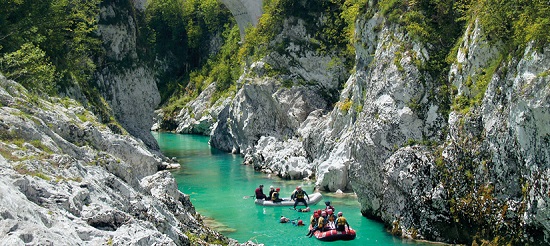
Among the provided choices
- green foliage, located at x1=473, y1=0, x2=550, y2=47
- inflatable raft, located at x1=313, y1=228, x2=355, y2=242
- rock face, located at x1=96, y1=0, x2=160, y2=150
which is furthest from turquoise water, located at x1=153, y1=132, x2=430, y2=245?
green foliage, located at x1=473, y1=0, x2=550, y2=47

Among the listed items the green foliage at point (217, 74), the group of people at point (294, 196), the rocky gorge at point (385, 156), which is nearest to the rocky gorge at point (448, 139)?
the rocky gorge at point (385, 156)

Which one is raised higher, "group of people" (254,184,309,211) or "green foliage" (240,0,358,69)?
"green foliage" (240,0,358,69)

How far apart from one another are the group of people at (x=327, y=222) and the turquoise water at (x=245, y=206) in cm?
43

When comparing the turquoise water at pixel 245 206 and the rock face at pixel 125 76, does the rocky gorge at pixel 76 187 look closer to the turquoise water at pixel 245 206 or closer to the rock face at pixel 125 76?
the turquoise water at pixel 245 206

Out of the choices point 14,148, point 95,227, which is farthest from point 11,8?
point 95,227

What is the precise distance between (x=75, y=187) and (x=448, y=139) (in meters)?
12.1

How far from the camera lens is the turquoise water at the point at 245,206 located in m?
20.2

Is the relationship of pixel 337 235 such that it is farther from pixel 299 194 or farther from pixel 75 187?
pixel 75 187

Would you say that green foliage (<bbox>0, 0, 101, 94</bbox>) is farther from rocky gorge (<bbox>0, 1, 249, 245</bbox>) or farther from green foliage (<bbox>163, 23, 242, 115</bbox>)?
green foliage (<bbox>163, 23, 242, 115</bbox>)

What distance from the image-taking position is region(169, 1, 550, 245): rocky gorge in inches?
609

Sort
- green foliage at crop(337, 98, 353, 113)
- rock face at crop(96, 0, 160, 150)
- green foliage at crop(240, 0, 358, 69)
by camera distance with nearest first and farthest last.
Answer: green foliage at crop(337, 98, 353, 113)
green foliage at crop(240, 0, 358, 69)
rock face at crop(96, 0, 160, 150)

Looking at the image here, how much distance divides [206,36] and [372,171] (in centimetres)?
5325

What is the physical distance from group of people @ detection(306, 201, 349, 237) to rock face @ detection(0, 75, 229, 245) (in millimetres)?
5033

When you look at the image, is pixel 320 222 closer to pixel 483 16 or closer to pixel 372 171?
pixel 372 171
